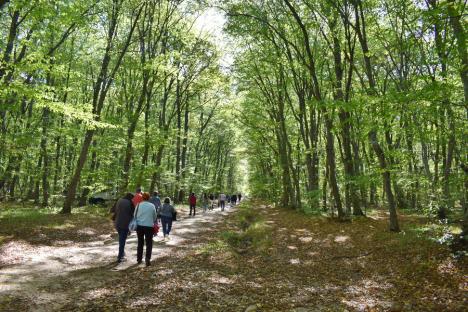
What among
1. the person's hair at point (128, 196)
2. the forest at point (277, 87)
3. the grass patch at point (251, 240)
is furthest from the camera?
the grass patch at point (251, 240)

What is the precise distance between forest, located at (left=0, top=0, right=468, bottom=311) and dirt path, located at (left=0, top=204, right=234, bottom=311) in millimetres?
3015

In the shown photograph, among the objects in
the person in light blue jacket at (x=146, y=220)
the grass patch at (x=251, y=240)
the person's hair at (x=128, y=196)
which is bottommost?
the grass patch at (x=251, y=240)

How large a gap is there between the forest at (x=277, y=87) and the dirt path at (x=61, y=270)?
9.89 feet

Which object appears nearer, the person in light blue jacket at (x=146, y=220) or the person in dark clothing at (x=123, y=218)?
the person in light blue jacket at (x=146, y=220)

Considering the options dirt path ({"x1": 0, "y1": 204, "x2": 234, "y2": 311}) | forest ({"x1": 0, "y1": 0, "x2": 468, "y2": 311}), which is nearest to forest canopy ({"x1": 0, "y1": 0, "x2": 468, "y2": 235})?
forest ({"x1": 0, "y1": 0, "x2": 468, "y2": 311})

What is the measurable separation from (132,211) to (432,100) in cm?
914

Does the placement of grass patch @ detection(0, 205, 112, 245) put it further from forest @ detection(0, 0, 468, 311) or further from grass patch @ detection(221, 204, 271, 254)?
grass patch @ detection(221, 204, 271, 254)

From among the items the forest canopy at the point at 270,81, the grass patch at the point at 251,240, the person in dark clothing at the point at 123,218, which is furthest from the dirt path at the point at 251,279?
the forest canopy at the point at 270,81

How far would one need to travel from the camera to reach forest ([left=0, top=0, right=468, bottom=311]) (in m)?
11.9

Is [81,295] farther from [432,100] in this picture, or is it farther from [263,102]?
[263,102]

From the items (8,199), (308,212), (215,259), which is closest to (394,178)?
(308,212)

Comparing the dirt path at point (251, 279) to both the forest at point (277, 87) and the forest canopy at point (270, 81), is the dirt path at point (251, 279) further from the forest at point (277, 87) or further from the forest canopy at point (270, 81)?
the forest canopy at point (270, 81)

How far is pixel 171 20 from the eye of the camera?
89.1 ft

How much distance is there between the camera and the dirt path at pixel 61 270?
23.0 feet
